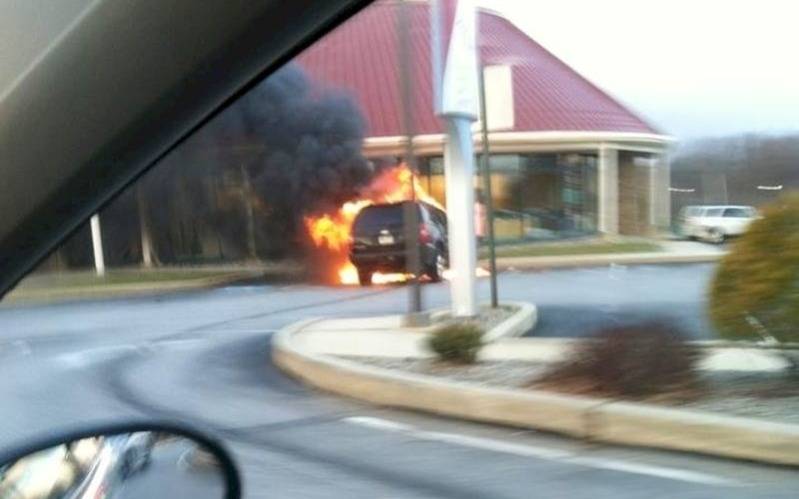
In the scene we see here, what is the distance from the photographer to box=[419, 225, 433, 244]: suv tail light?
10.2 feet

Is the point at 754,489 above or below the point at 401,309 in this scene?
below

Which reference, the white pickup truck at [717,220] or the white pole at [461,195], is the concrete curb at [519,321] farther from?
the white pickup truck at [717,220]

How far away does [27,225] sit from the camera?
2.52 m

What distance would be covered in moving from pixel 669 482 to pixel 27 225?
196 centimetres

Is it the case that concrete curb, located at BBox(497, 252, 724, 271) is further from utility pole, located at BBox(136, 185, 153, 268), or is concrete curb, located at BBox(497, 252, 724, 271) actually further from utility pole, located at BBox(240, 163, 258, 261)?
utility pole, located at BBox(136, 185, 153, 268)

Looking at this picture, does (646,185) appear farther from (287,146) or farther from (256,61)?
(256,61)

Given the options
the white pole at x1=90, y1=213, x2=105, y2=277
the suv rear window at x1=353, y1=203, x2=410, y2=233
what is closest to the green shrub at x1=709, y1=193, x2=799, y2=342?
the suv rear window at x1=353, y1=203, x2=410, y2=233

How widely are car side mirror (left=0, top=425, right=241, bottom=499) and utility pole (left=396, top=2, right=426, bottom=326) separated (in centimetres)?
76

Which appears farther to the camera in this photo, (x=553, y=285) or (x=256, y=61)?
(x=553, y=285)

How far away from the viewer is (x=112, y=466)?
8.89 ft

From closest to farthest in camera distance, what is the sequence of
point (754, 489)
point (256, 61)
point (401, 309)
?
point (256, 61), point (754, 489), point (401, 309)

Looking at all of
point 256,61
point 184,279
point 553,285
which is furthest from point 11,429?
point 553,285

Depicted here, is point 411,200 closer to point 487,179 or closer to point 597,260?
point 487,179

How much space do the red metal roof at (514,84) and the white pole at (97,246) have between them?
762mm
